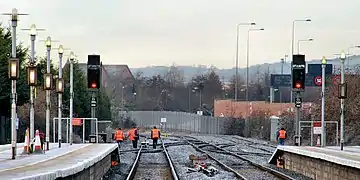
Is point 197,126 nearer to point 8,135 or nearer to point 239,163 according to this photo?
point 8,135

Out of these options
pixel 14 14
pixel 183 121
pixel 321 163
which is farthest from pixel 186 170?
pixel 183 121

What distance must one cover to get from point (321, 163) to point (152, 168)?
33.9 ft

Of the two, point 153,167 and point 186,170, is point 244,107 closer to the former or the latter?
point 153,167

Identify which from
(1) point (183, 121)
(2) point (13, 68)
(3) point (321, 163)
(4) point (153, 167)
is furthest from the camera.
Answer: (1) point (183, 121)

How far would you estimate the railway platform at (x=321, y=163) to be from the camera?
76.4 ft

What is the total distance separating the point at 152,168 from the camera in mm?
35375

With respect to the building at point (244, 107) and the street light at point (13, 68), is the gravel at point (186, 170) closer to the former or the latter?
the street light at point (13, 68)

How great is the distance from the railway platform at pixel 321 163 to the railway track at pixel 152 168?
17.4 ft

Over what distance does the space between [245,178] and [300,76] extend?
8.70 m

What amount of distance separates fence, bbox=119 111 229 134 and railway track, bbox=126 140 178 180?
168ft

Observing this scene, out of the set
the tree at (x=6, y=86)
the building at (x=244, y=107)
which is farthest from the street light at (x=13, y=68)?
the building at (x=244, y=107)

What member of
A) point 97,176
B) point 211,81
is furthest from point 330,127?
point 211,81

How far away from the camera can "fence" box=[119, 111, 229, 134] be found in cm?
9912

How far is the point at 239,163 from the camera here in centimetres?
3884
